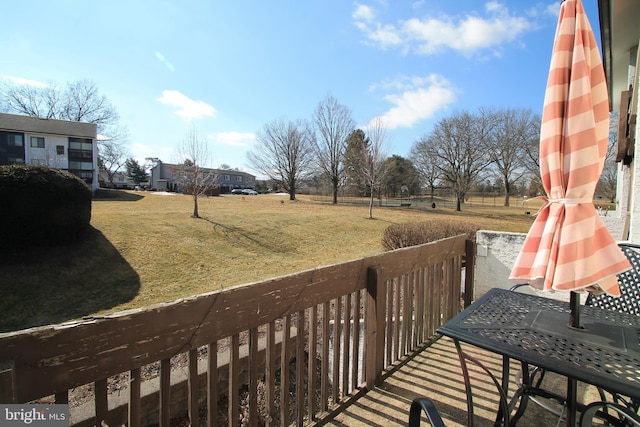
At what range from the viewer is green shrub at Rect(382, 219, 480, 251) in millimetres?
7270

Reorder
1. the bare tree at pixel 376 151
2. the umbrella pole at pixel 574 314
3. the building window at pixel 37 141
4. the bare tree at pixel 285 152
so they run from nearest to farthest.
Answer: the umbrella pole at pixel 574 314 < the bare tree at pixel 376 151 < the building window at pixel 37 141 < the bare tree at pixel 285 152

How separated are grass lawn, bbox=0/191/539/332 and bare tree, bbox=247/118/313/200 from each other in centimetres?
2054

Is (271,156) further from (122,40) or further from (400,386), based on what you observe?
(400,386)

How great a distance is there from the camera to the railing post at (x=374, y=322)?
2.22 metres

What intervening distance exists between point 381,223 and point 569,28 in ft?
47.0

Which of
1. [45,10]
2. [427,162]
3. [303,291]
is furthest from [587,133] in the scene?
[427,162]

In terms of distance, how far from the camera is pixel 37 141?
26625 mm

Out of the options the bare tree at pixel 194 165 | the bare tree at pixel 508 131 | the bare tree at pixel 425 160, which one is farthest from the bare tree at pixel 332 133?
the bare tree at pixel 194 165

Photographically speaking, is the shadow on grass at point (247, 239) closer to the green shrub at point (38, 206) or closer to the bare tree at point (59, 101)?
the green shrub at point (38, 206)

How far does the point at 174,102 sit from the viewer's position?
15.8 metres

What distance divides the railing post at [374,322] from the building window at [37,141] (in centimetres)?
3655
